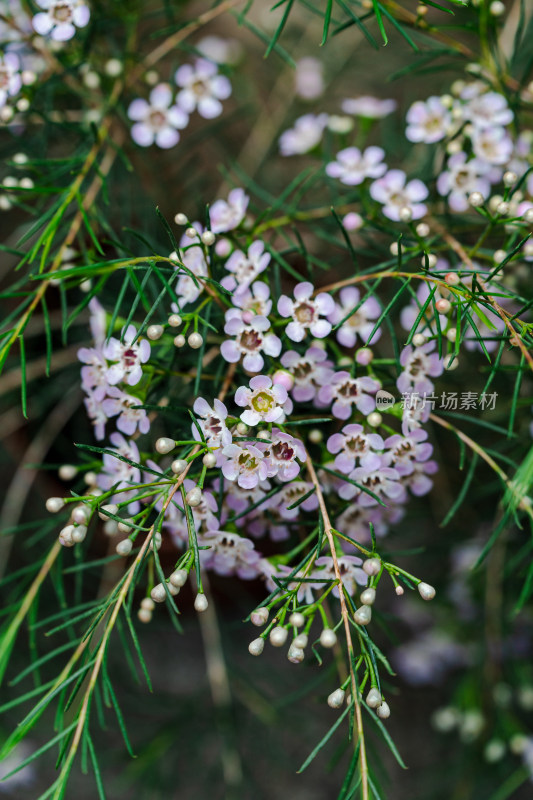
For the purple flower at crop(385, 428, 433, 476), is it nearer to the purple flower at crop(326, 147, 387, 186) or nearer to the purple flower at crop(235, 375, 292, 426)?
the purple flower at crop(235, 375, 292, 426)

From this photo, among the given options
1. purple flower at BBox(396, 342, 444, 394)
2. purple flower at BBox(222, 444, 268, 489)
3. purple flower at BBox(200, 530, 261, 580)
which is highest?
purple flower at BBox(396, 342, 444, 394)

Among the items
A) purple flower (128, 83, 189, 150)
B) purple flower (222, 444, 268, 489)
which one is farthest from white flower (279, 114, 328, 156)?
purple flower (222, 444, 268, 489)

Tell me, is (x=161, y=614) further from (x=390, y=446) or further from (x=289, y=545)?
(x=390, y=446)

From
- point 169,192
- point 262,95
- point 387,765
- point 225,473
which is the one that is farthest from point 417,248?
→ point 387,765

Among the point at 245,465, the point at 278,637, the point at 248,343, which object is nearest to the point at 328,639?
the point at 278,637

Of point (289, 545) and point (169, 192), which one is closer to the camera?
point (289, 545)

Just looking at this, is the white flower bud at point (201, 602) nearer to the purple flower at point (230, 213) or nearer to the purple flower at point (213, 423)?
the purple flower at point (213, 423)

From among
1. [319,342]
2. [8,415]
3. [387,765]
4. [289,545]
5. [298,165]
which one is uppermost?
[319,342]
